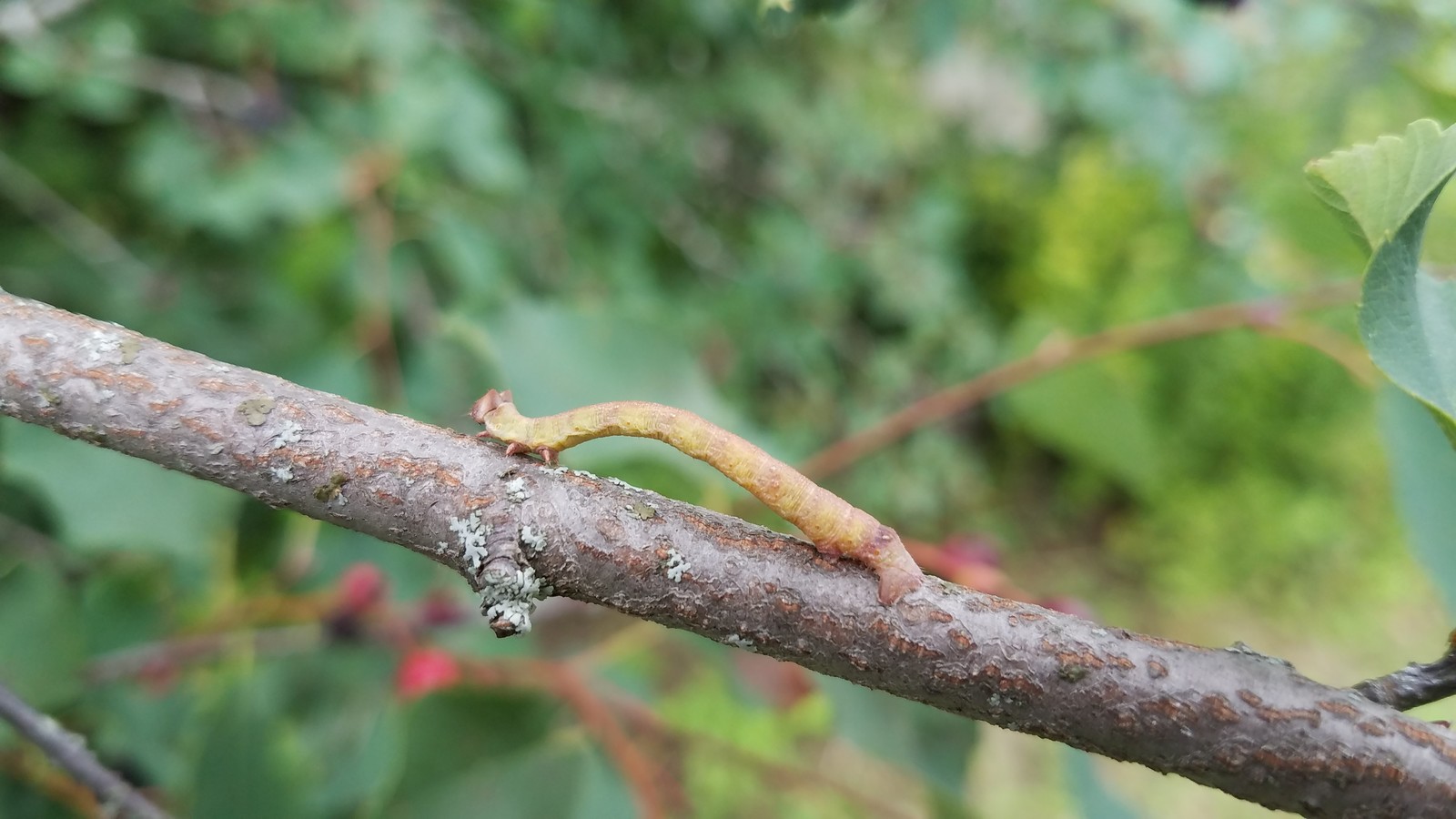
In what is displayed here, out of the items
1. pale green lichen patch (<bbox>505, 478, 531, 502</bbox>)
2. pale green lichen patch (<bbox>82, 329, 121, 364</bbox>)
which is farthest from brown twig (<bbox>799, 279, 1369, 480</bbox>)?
pale green lichen patch (<bbox>82, 329, 121, 364</bbox>)

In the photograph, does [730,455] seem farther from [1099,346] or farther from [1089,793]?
[1099,346]

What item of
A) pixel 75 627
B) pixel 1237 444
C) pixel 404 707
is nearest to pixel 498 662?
pixel 404 707

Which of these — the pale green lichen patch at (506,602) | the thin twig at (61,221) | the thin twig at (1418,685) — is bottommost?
the pale green lichen patch at (506,602)

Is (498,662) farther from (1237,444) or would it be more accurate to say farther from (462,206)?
(1237,444)

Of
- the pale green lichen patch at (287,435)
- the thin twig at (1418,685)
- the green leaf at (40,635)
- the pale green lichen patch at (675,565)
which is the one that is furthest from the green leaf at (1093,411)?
the green leaf at (40,635)

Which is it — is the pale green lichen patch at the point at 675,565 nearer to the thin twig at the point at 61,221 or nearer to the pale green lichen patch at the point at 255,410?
the pale green lichen patch at the point at 255,410
